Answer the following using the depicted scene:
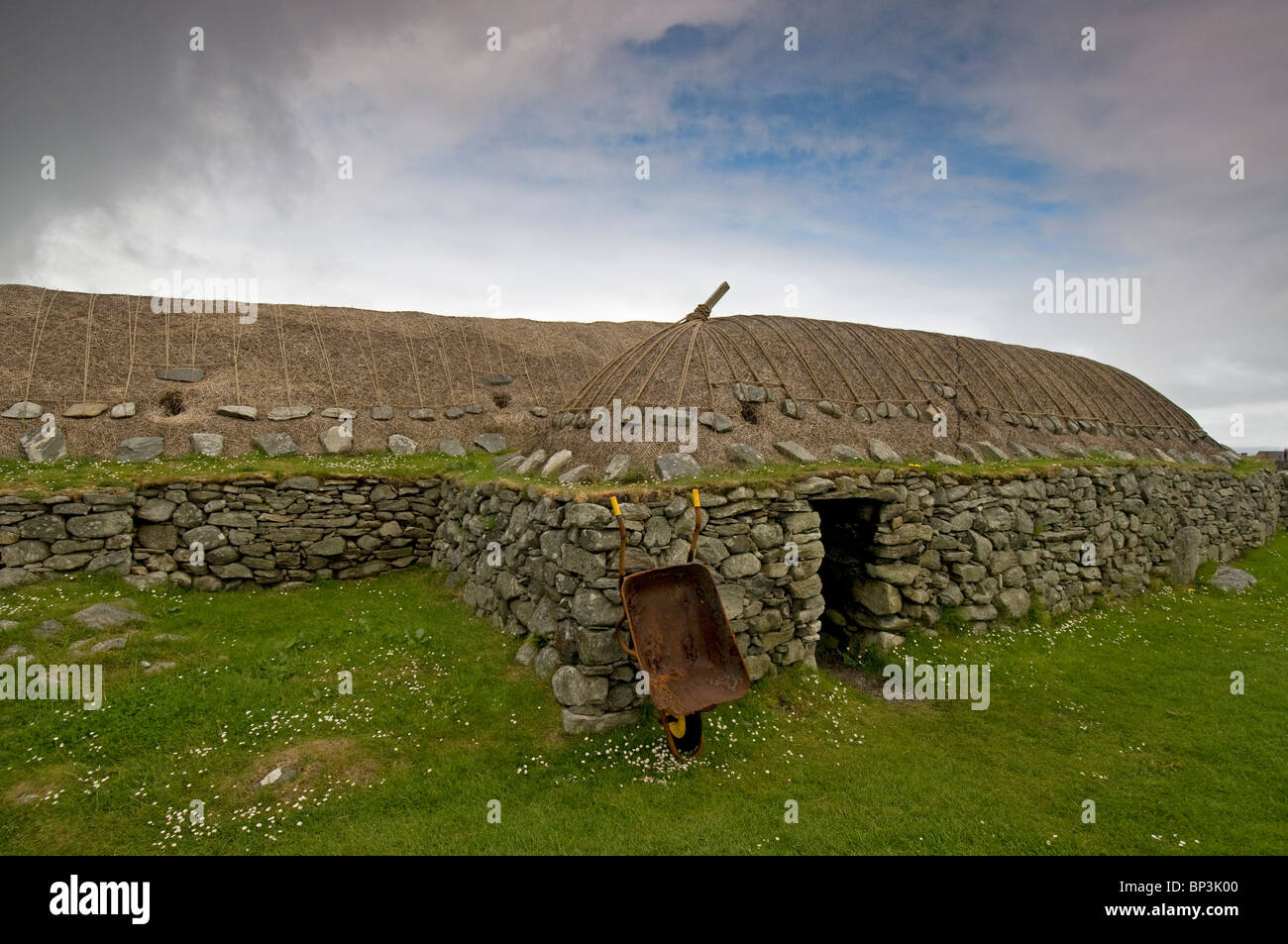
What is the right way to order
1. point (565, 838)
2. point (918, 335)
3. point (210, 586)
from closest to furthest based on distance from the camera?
point (565, 838), point (210, 586), point (918, 335)

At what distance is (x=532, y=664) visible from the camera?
8.79m

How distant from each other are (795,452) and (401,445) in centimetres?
1029

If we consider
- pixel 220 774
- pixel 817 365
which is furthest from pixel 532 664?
pixel 817 365

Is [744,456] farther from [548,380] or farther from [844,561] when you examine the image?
[548,380]

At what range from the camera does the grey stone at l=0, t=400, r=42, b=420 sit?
1304cm

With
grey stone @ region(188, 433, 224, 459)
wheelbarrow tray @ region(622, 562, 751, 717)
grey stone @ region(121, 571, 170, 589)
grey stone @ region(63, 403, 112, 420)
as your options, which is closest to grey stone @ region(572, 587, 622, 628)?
wheelbarrow tray @ region(622, 562, 751, 717)

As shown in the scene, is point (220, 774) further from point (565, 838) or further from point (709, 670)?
point (709, 670)

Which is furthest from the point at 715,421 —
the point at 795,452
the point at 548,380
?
the point at 548,380

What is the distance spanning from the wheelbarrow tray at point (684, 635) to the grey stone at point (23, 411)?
1487 cm

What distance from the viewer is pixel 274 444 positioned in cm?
1421

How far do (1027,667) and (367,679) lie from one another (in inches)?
404

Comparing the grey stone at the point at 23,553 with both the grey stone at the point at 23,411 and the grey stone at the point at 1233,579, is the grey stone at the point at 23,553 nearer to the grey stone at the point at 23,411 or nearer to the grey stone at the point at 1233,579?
the grey stone at the point at 23,411

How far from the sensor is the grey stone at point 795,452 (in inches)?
400

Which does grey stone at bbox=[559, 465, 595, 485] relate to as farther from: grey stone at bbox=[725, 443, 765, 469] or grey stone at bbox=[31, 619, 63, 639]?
grey stone at bbox=[31, 619, 63, 639]
